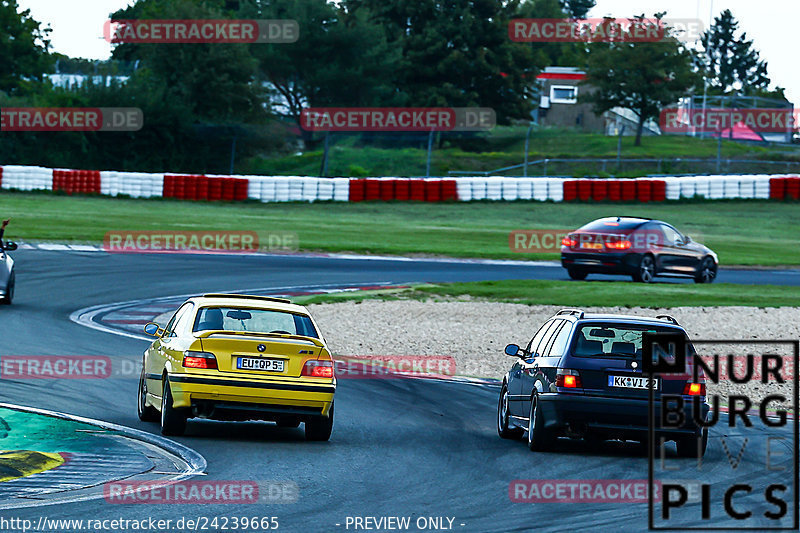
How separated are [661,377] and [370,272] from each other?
58.4 ft

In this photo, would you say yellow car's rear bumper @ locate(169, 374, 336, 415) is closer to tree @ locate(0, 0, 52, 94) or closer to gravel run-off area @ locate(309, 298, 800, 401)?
gravel run-off area @ locate(309, 298, 800, 401)

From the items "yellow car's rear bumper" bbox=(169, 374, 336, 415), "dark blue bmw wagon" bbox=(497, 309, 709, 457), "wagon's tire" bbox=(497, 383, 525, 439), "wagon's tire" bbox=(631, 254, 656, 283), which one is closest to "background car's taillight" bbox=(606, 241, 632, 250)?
"wagon's tire" bbox=(631, 254, 656, 283)

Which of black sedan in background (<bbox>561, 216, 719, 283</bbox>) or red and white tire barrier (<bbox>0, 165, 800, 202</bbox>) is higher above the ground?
red and white tire barrier (<bbox>0, 165, 800, 202</bbox>)

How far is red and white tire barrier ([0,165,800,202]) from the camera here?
150 feet

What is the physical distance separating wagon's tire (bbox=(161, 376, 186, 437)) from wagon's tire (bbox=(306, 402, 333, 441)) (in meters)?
1.10

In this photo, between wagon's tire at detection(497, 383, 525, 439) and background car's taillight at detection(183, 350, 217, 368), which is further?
wagon's tire at detection(497, 383, 525, 439)

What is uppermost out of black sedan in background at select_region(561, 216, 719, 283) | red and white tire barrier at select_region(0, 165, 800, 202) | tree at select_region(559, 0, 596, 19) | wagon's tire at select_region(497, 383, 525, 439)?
tree at select_region(559, 0, 596, 19)

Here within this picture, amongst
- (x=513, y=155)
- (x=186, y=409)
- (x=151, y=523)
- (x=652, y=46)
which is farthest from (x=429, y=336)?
(x=652, y=46)

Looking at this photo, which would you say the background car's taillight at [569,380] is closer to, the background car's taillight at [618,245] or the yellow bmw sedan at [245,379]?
the yellow bmw sedan at [245,379]

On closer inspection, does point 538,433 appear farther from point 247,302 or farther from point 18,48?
point 18,48

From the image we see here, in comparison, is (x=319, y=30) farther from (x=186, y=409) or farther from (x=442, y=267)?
(x=186, y=409)

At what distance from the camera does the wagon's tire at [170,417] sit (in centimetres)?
1130

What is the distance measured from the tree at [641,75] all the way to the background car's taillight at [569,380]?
2205 inches

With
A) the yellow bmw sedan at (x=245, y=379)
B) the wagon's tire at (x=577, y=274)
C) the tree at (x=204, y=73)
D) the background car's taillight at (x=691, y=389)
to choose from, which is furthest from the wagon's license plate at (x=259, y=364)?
the tree at (x=204, y=73)
